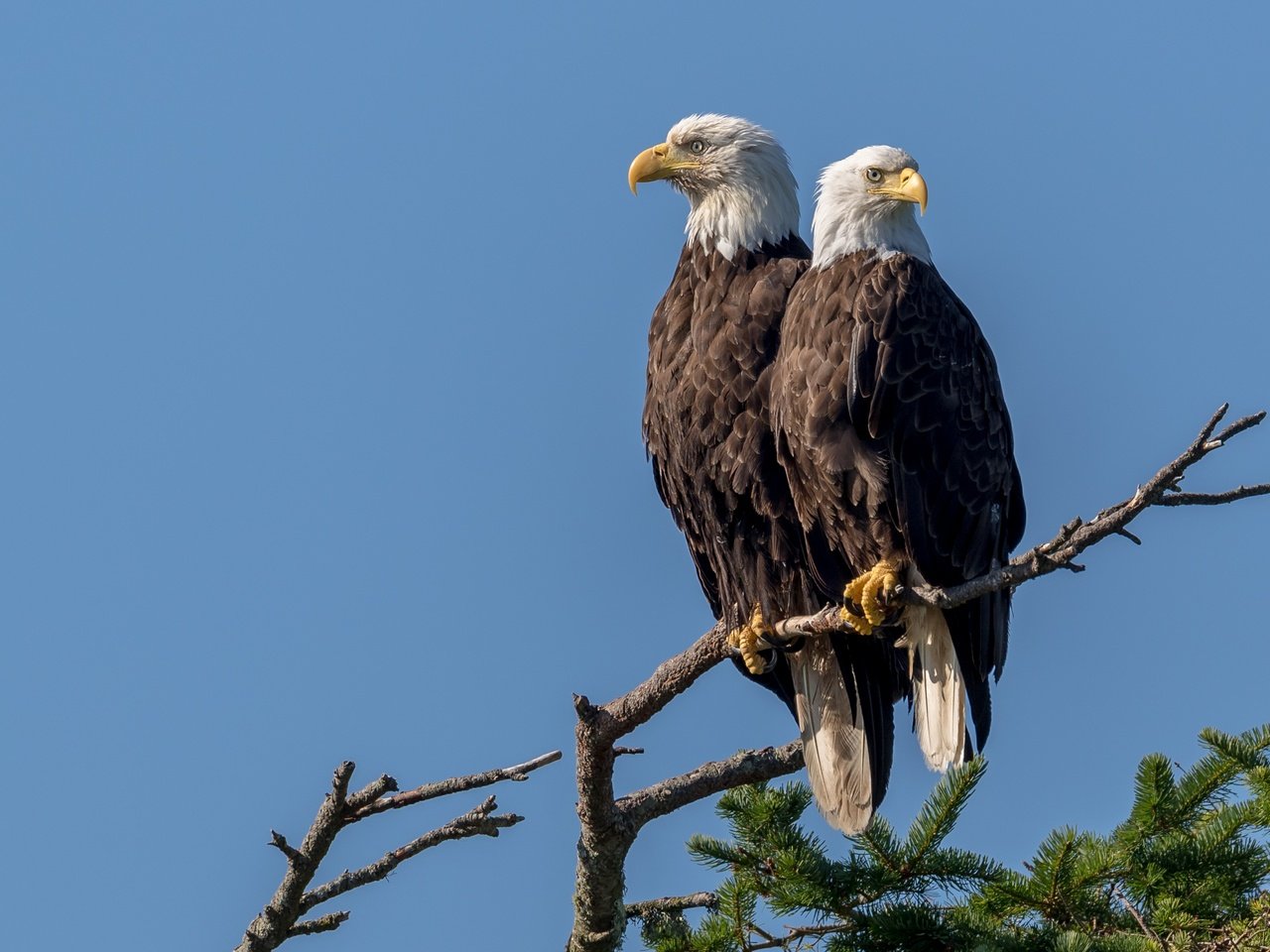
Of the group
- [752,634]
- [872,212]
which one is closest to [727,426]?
[752,634]

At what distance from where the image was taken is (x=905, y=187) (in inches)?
223

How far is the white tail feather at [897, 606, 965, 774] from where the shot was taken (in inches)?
221

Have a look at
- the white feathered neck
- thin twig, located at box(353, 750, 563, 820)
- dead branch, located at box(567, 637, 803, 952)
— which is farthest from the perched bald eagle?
thin twig, located at box(353, 750, 563, 820)

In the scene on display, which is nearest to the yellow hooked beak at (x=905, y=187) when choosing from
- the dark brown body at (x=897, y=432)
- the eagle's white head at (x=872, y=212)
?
the eagle's white head at (x=872, y=212)

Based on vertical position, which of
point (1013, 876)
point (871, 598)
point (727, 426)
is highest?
point (727, 426)

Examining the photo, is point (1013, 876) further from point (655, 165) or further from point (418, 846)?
point (655, 165)

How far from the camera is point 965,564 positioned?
560 centimetres

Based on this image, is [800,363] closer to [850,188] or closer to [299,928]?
[850,188]

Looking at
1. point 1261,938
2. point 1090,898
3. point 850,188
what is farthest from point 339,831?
point 850,188

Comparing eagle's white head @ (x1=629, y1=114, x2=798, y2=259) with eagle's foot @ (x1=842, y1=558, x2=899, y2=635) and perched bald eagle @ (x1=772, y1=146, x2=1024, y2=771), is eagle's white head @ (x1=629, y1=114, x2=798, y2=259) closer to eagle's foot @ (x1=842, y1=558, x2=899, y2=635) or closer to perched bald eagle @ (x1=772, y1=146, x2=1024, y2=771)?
perched bald eagle @ (x1=772, y1=146, x2=1024, y2=771)

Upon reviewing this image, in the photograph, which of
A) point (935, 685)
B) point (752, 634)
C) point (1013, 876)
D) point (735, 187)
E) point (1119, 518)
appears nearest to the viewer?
point (1119, 518)

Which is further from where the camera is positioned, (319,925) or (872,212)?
(872,212)

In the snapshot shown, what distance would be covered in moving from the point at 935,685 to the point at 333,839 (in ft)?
7.27

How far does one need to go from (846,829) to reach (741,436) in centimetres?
139
